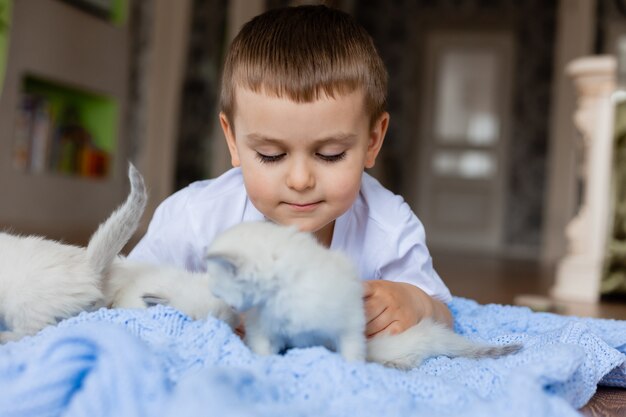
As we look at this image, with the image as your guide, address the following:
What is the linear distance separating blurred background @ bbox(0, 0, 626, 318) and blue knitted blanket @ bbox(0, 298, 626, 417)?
2.92 ft

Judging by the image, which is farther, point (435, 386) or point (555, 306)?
point (555, 306)

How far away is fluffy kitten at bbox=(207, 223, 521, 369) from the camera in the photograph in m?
0.76

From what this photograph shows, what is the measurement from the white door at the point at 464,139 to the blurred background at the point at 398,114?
1 cm

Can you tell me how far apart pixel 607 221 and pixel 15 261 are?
2319mm

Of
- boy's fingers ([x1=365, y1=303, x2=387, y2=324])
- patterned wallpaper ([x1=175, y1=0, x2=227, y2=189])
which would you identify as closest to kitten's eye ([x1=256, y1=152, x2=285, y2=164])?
boy's fingers ([x1=365, y1=303, x2=387, y2=324])

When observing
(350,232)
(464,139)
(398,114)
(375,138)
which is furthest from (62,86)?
(464,139)

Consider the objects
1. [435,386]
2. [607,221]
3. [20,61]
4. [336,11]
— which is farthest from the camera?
[20,61]

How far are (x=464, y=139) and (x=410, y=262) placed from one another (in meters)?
6.64

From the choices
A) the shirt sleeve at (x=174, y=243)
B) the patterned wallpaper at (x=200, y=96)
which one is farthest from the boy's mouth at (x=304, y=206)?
the patterned wallpaper at (x=200, y=96)

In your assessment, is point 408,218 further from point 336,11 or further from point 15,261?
point 15,261

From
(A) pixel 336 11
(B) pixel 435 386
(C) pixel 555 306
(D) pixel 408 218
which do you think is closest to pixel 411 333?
(B) pixel 435 386

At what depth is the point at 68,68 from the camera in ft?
13.5

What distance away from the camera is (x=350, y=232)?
143cm

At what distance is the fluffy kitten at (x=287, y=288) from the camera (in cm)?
76
